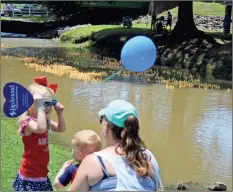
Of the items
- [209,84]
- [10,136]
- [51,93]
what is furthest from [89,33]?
[51,93]

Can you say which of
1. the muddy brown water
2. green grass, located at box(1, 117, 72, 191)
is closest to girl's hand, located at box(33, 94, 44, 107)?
green grass, located at box(1, 117, 72, 191)

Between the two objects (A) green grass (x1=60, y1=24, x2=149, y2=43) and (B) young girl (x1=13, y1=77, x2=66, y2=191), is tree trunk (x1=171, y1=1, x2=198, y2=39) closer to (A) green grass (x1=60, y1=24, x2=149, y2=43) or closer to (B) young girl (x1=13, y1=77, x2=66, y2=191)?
(A) green grass (x1=60, y1=24, x2=149, y2=43)

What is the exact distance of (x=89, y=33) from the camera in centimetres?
2469

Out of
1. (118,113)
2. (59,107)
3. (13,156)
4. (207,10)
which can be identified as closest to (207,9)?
(207,10)

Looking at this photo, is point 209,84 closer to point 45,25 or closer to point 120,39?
point 120,39

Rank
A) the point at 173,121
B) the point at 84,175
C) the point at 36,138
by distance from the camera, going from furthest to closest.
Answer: the point at 173,121
the point at 36,138
the point at 84,175

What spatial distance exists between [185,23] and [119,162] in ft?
59.7

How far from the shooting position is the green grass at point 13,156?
5055 mm

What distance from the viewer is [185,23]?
2005 centimetres

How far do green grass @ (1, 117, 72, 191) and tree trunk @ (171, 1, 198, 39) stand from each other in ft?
44.2

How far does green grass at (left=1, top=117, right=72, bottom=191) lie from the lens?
505 centimetres

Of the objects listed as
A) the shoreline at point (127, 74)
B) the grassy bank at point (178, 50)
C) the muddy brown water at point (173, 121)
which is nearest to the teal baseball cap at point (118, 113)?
the muddy brown water at point (173, 121)

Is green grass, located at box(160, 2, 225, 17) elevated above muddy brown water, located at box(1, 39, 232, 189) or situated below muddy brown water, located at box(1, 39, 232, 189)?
above

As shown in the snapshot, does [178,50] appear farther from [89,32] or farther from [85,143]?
[85,143]
